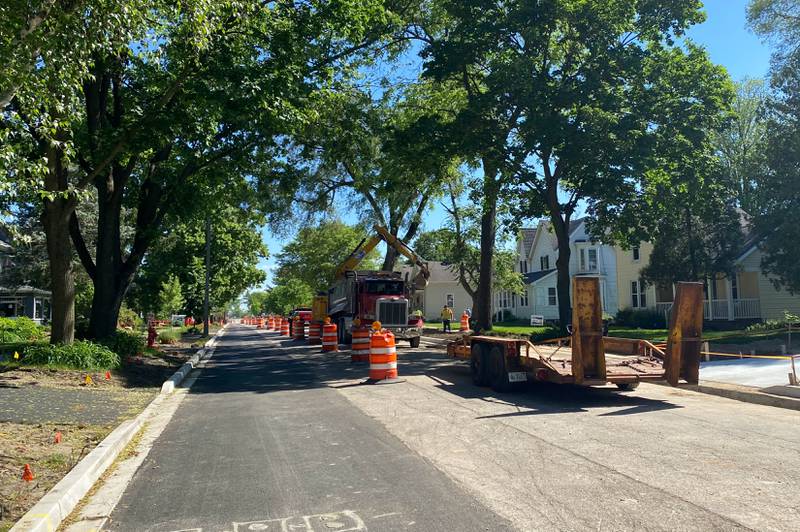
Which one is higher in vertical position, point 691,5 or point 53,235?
point 691,5

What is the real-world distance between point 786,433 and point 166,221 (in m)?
20.7

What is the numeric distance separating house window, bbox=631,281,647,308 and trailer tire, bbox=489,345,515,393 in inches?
1139

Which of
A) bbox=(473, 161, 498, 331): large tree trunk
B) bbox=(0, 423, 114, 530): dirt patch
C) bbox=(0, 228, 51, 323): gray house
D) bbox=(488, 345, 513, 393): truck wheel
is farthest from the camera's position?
bbox=(0, 228, 51, 323): gray house

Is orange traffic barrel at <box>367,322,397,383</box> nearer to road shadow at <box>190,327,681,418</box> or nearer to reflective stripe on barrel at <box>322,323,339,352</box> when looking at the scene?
road shadow at <box>190,327,681,418</box>

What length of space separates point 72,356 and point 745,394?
14268 millimetres

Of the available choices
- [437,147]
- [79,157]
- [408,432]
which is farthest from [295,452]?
[437,147]

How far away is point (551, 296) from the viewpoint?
4681 cm

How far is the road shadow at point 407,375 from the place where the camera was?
10188 mm

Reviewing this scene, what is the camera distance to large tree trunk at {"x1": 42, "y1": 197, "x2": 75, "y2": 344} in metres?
14.7

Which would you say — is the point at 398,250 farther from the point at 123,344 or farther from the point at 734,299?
the point at 734,299

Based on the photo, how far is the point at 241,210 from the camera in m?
27.4

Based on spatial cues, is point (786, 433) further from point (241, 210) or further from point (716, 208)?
point (241, 210)

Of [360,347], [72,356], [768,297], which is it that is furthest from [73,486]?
[768,297]

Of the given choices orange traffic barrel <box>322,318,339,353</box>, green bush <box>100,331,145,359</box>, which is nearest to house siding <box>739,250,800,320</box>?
orange traffic barrel <box>322,318,339,353</box>
